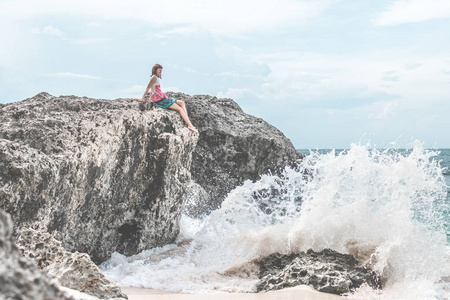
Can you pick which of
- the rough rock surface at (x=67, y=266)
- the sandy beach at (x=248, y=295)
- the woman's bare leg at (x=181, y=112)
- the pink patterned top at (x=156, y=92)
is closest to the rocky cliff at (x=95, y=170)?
the woman's bare leg at (x=181, y=112)

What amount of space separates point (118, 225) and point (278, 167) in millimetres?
6012

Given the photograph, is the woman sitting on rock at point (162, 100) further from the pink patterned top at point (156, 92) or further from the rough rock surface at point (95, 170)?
the rough rock surface at point (95, 170)

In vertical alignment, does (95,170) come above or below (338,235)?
above

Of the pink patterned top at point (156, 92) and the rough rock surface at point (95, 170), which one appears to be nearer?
the rough rock surface at point (95, 170)

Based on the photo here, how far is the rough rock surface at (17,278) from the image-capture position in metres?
1.42

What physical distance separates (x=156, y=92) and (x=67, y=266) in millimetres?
4719

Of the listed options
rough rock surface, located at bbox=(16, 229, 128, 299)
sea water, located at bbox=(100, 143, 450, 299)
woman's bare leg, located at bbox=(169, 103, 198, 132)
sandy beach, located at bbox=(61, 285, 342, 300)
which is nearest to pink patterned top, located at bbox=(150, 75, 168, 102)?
woman's bare leg, located at bbox=(169, 103, 198, 132)

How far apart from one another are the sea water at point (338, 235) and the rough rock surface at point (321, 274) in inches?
6.6

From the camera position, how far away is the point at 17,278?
1.47 m

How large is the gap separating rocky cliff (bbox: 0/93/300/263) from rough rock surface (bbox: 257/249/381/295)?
2014mm

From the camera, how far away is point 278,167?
41.0 ft

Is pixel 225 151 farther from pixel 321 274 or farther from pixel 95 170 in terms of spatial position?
pixel 321 274

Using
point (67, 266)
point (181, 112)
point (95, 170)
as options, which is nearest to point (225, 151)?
point (181, 112)

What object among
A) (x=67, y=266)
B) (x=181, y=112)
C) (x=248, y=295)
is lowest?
(x=248, y=295)
